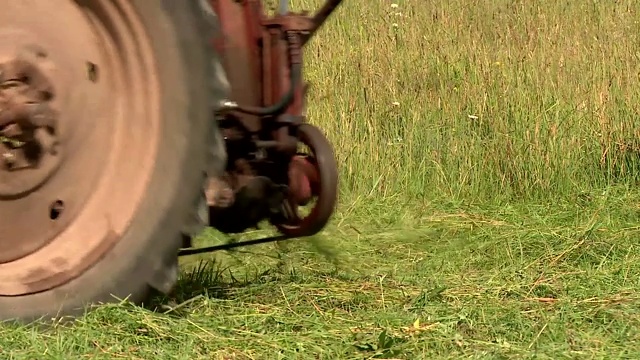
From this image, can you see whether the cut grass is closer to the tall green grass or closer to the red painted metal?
the red painted metal

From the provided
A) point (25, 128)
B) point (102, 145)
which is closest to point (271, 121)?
point (102, 145)

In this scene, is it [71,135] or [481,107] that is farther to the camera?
[481,107]

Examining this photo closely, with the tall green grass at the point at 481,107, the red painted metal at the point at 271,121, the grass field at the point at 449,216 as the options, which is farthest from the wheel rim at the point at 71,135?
the tall green grass at the point at 481,107

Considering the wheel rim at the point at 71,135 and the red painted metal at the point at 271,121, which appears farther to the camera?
the red painted metal at the point at 271,121

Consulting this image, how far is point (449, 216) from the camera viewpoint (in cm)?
410

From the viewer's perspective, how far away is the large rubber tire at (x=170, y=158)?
6.94 ft

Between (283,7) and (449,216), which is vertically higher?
(283,7)

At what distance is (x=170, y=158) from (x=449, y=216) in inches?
86.7

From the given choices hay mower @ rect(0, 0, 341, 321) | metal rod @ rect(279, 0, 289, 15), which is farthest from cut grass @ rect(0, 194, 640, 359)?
metal rod @ rect(279, 0, 289, 15)

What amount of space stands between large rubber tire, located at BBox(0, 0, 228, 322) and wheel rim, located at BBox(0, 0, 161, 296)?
3 centimetres

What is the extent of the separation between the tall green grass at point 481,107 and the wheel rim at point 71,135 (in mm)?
2404

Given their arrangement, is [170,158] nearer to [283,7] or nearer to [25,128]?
[25,128]

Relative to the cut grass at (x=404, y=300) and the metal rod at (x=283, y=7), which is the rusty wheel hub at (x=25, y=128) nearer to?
the cut grass at (x=404, y=300)

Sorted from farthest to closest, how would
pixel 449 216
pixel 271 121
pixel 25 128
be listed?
1. pixel 449 216
2. pixel 271 121
3. pixel 25 128
